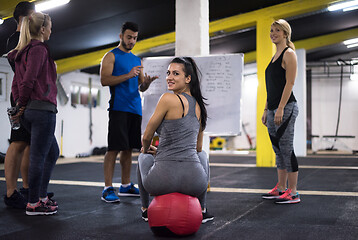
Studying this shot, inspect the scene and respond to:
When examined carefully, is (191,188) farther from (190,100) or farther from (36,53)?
(36,53)

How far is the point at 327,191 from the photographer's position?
3.38 meters

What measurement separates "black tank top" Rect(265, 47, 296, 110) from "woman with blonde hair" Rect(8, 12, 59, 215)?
5.20 feet

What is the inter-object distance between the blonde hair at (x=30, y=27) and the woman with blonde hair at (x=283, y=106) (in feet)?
5.46

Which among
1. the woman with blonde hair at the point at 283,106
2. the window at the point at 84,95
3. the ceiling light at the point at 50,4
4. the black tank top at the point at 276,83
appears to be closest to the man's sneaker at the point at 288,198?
the woman with blonde hair at the point at 283,106

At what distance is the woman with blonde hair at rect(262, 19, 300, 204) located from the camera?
2.76 m

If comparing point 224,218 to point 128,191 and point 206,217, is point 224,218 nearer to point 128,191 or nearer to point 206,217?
point 206,217

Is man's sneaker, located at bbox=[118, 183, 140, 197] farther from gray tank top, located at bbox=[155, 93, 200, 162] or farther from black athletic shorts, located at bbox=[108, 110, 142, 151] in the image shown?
gray tank top, located at bbox=[155, 93, 200, 162]

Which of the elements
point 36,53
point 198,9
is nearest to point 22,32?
point 36,53

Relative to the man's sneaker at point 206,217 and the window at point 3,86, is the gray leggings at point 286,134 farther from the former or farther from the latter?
the window at point 3,86

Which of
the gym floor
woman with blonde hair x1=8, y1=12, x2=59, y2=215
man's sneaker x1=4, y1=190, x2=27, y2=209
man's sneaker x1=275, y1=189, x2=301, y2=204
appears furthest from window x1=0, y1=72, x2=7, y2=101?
man's sneaker x1=275, y1=189, x2=301, y2=204

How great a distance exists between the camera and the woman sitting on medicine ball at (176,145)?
188 cm

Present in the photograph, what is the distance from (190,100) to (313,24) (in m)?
6.95

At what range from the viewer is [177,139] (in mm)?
1915

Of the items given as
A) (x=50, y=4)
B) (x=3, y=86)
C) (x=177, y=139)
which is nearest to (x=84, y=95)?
(x=3, y=86)
